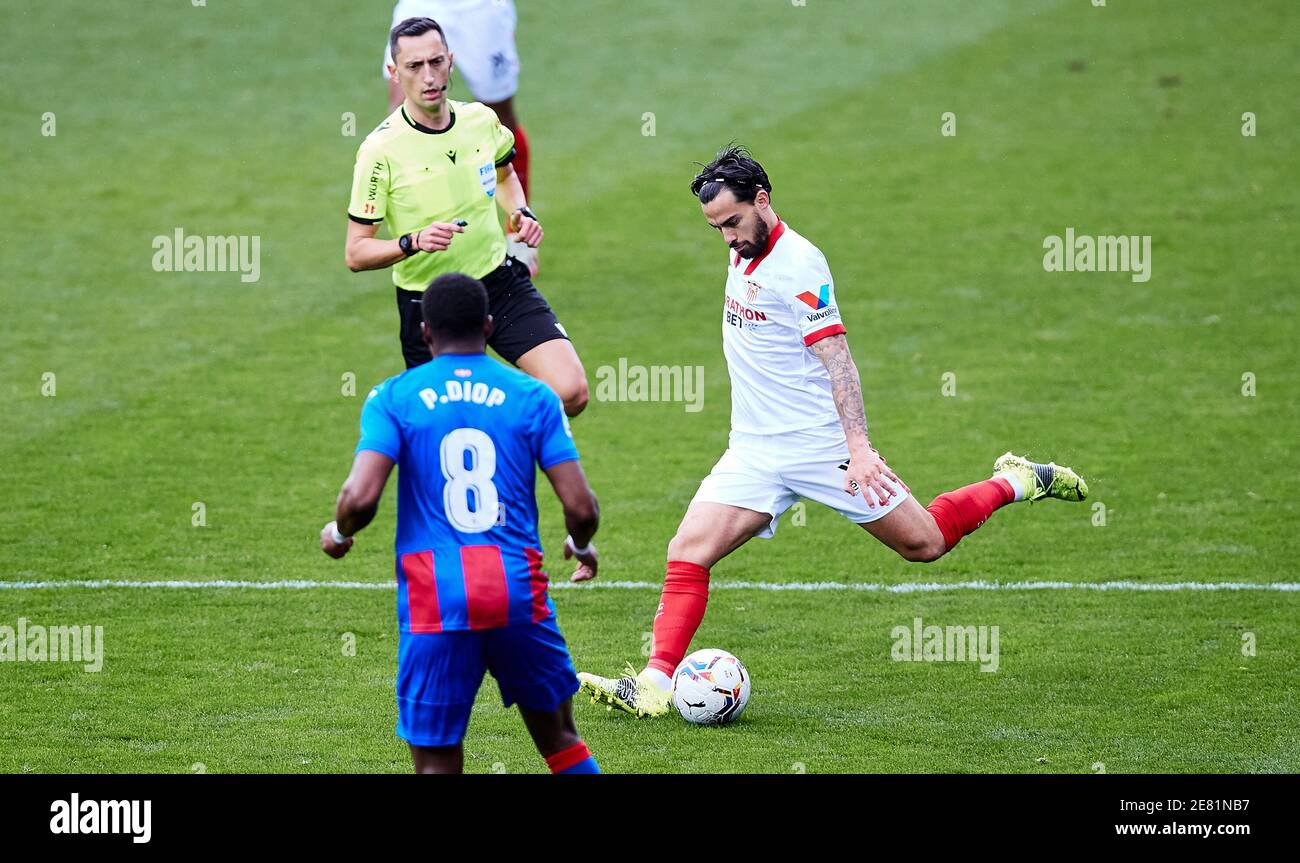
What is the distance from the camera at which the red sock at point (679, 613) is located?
782 centimetres

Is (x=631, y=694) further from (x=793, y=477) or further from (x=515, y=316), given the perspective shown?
(x=515, y=316)

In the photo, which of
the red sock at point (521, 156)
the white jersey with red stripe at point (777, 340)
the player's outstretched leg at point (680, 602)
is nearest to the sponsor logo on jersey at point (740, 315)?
the white jersey with red stripe at point (777, 340)

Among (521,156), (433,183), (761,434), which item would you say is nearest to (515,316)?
(433,183)

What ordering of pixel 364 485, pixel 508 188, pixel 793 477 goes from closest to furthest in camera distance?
pixel 364 485 < pixel 793 477 < pixel 508 188

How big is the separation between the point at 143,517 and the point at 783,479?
5.34 metres

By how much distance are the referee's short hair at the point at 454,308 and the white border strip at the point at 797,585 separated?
4508mm

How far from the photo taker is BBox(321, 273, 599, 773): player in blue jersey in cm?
557

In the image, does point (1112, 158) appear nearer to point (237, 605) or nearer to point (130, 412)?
point (130, 412)

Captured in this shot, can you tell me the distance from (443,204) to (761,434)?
2.20m

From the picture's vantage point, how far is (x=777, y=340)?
25.7 ft

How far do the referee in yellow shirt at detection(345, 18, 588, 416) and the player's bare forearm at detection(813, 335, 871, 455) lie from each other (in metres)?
1.91

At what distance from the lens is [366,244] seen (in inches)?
334

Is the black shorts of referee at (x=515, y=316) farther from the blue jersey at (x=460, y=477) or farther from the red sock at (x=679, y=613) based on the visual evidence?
the blue jersey at (x=460, y=477)
